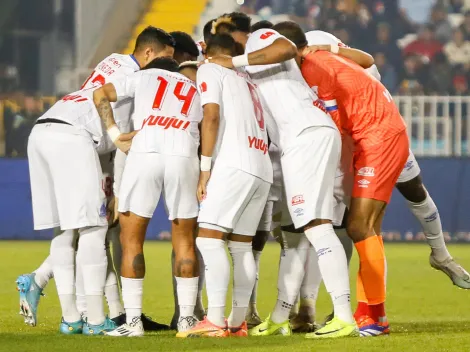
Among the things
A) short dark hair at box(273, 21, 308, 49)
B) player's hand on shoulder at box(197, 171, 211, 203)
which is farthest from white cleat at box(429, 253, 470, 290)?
player's hand on shoulder at box(197, 171, 211, 203)

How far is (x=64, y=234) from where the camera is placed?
826cm

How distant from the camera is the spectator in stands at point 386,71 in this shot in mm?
21328

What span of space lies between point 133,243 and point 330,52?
82.9 inches

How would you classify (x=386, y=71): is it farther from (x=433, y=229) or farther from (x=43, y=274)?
(x=43, y=274)

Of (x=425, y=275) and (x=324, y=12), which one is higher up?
(x=324, y=12)

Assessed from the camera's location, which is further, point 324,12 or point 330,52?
point 324,12

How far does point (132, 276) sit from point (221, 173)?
94cm

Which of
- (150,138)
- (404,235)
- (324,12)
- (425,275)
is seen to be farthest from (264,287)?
(324,12)

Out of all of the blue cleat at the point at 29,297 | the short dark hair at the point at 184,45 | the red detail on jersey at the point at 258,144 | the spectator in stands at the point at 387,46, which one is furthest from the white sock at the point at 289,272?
the spectator in stands at the point at 387,46

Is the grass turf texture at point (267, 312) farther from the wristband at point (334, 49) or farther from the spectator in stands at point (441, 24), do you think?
the spectator in stands at point (441, 24)

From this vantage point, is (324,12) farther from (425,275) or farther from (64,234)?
(64,234)

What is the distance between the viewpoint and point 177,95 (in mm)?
8023

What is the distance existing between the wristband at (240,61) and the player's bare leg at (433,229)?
2.51 meters

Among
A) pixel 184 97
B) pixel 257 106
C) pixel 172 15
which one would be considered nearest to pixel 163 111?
pixel 184 97
